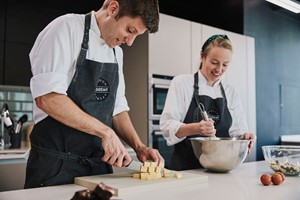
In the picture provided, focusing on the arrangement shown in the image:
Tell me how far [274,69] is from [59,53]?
3822mm

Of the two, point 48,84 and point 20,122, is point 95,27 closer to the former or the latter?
point 48,84

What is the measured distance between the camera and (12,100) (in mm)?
3041

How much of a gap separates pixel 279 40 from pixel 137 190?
415cm

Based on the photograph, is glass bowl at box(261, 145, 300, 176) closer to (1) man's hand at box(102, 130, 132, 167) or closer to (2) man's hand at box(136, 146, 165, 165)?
(2) man's hand at box(136, 146, 165, 165)

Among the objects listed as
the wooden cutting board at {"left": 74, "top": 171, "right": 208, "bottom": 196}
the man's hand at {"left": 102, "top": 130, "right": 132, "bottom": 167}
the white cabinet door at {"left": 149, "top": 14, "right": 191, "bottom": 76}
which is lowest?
the wooden cutting board at {"left": 74, "top": 171, "right": 208, "bottom": 196}

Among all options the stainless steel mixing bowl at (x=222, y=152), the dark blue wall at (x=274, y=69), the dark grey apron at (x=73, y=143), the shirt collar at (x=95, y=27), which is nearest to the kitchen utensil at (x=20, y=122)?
the dark grey apron at (x=73, y=143)

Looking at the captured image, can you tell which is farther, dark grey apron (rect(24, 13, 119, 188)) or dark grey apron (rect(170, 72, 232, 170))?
dark grey apron (rect(170, 72, 232, 170))

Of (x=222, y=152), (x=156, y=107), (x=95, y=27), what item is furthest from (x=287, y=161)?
(x=156, y=107)

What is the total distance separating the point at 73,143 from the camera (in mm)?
1359

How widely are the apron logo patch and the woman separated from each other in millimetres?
504

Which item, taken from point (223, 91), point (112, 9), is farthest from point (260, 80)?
point (112, 9)

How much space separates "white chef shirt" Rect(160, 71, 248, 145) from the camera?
6.11 ft

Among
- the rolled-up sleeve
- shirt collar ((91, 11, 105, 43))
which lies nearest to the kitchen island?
the rolled-up sleeve

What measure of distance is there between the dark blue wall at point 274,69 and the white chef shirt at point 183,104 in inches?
86.8
